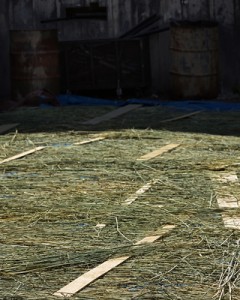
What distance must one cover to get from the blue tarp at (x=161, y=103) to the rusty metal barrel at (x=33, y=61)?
334mm

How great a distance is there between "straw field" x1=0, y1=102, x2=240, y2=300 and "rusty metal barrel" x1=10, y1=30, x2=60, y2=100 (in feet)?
9.30

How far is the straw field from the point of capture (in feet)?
18.3

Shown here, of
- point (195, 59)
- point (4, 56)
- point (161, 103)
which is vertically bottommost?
point (161, 103)

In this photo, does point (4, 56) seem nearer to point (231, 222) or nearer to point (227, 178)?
point (227, 178)

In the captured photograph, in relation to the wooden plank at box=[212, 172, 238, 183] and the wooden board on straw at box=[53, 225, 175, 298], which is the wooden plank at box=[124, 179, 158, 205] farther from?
the wooden board on straw at box=[53, 225, 175, 298]

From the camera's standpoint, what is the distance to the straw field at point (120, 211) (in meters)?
5.57

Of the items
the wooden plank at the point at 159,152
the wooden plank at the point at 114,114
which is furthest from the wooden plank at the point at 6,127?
the wooden plank at the point at 159,152

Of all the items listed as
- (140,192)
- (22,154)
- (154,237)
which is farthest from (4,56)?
(154,237)

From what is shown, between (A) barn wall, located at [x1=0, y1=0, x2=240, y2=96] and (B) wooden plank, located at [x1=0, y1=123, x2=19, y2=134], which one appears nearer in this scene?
(B) wooden plank, located at [x1=0, y1=123, x2=19, y2=134]

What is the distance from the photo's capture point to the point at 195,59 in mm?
14227

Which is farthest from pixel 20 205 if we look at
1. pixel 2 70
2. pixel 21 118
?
pixel 2 70

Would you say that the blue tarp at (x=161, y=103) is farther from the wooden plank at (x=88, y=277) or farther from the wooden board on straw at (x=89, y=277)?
the wooden plank at (x=88, y=277)

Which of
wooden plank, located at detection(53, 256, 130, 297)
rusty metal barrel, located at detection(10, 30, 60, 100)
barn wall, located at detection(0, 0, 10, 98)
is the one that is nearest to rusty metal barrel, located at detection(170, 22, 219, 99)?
rusty metal barrel, located at detection(10, 30, 60, 100)

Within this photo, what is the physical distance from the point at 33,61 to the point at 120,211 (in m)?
7.36
